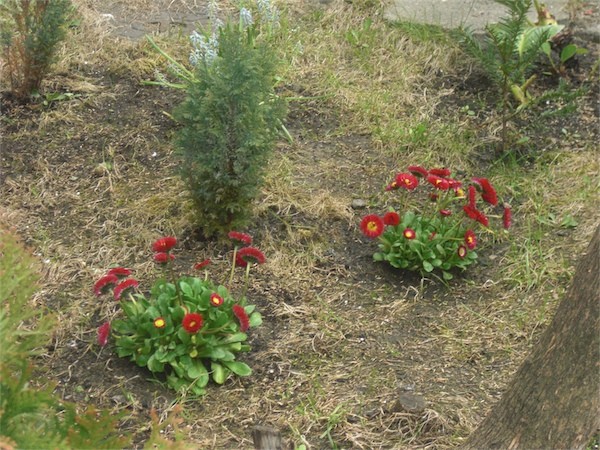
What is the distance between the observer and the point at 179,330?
3.37m

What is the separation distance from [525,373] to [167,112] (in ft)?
8.94

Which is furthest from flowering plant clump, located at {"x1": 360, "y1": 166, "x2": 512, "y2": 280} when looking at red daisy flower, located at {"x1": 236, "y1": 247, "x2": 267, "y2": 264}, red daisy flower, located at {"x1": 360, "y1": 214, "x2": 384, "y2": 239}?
red daisy flower, located at {"x1": 236, "y1": 247, "x2": 267, "y2": 264}

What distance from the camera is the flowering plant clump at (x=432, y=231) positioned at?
3.92m

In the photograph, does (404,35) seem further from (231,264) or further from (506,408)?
(506,408)

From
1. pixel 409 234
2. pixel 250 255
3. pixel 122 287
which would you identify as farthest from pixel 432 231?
pixel 122 287

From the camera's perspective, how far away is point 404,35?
5.58 metres

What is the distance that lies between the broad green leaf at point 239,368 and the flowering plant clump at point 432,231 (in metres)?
0.79

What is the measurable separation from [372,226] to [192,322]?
3.18 ft

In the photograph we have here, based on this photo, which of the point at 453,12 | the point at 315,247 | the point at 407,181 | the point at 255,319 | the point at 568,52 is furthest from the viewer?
the point at 453,12

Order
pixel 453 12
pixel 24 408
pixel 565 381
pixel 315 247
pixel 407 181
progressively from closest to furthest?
pixel 24 408 → pixel 565 381 → pixel 407 181 → pixel 315 247 → pixel 453 12

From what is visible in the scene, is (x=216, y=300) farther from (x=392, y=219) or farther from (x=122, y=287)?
(x=392, y=219)

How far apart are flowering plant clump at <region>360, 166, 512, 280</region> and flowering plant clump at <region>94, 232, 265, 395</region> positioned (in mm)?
702

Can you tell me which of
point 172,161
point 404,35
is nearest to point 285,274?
point 172,161

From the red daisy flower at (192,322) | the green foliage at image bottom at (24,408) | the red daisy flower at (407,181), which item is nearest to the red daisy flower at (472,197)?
the red daisy flower at (407,181)
